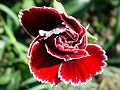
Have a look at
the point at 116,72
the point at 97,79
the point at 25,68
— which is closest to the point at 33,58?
the point at 25,68

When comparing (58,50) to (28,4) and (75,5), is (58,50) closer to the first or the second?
(28,4)

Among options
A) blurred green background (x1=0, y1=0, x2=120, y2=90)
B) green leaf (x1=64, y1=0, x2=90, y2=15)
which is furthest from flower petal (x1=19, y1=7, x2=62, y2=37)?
green leaf (x1=64, y1=0, x2=90, y2=15)

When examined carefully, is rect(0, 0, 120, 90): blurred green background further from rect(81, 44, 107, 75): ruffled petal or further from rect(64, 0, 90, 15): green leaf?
rect(81, 44, 107, 75): ruffled petal

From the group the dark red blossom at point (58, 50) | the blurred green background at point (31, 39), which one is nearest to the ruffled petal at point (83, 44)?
the dark red blossom at point (58, 50)

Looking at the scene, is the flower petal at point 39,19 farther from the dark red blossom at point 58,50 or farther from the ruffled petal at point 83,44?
the ruffled petal at point 83,44

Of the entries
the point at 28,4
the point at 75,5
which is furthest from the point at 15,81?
the point at 75,5

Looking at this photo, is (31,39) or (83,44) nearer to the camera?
(83,44)
